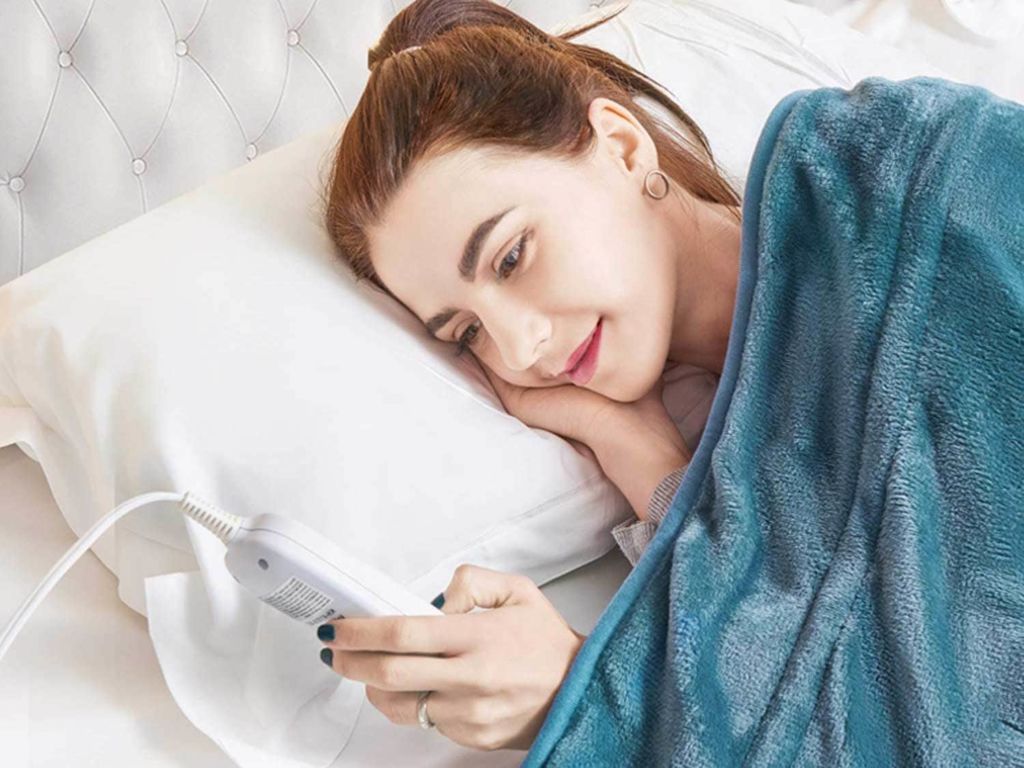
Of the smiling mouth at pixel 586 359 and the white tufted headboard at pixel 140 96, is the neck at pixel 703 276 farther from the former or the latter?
the white tufted headboard at pixel 140 96

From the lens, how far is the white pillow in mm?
1069

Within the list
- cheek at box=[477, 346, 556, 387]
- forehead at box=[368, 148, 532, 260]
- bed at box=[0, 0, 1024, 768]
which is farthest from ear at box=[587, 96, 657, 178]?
bed at box=[0, 0, 1024, 768]

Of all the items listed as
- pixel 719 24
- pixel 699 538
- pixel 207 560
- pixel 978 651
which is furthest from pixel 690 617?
pixel 719 24

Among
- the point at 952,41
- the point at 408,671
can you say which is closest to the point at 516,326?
the point at 408,671

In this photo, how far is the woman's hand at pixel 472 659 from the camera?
2.77ft

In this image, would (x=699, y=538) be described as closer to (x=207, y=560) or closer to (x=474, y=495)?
(x=474, y=495)

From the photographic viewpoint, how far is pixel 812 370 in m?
1.06

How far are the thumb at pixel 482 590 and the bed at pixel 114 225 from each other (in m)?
0.15

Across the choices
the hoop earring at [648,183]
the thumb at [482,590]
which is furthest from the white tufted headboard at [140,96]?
the thumb at [482,590]

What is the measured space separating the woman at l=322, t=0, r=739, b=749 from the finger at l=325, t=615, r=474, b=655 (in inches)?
13.0

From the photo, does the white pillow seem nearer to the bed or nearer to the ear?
the bed

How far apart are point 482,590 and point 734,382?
0.33 metres

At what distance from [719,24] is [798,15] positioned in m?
0.13

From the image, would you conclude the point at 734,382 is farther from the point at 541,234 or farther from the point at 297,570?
the point at 297,570
